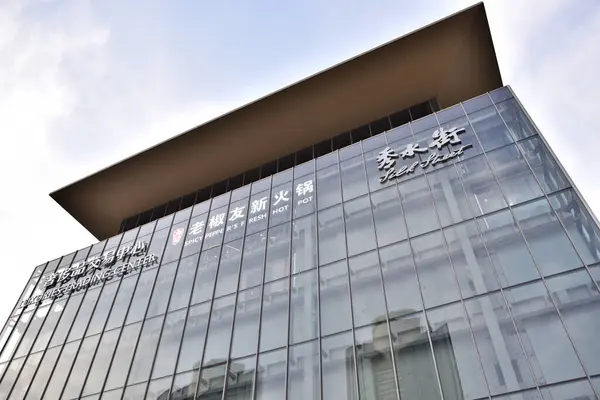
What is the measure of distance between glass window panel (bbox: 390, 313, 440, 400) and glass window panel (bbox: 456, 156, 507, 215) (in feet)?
12.7

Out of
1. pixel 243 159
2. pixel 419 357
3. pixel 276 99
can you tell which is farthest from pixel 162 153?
pixel 419 357

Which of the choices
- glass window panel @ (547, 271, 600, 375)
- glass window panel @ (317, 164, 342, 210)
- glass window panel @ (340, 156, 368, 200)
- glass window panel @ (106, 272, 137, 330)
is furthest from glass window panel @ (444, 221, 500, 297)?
glass window panel @ (106, 272, 137, 330)

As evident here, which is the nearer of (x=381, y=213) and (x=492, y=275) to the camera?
(x=492, y=275)

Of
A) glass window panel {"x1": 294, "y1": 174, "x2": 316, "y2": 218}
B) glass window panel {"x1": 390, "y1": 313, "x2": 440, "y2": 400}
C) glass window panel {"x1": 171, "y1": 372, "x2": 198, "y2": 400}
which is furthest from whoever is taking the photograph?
glass window panel {"x1": 294, "y1": 174, "x2": 316, "y2": 218}

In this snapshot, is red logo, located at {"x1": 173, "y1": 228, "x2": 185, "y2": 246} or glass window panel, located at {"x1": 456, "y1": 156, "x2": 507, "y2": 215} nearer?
glass window panel, located at {"x1": 456, "y1": 156, "x2": 507, "y2": 215}

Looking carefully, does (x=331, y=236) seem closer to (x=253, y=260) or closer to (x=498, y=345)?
(x=253, y=260)

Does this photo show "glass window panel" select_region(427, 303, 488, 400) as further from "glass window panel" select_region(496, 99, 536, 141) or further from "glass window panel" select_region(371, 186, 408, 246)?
"glass window panel" select_region(496, 99, 536, 141)

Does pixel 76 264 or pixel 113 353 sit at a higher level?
pixel 76 264

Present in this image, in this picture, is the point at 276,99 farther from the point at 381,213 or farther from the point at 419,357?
the point at 419,357

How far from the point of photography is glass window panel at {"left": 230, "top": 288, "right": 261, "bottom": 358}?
14086 mm

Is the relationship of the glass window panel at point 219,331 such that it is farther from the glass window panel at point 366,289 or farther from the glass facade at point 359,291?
the glass window panel at point 366,289

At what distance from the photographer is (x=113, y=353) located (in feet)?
53.3

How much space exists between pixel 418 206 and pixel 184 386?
8799mm

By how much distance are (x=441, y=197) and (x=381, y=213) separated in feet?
6.40
